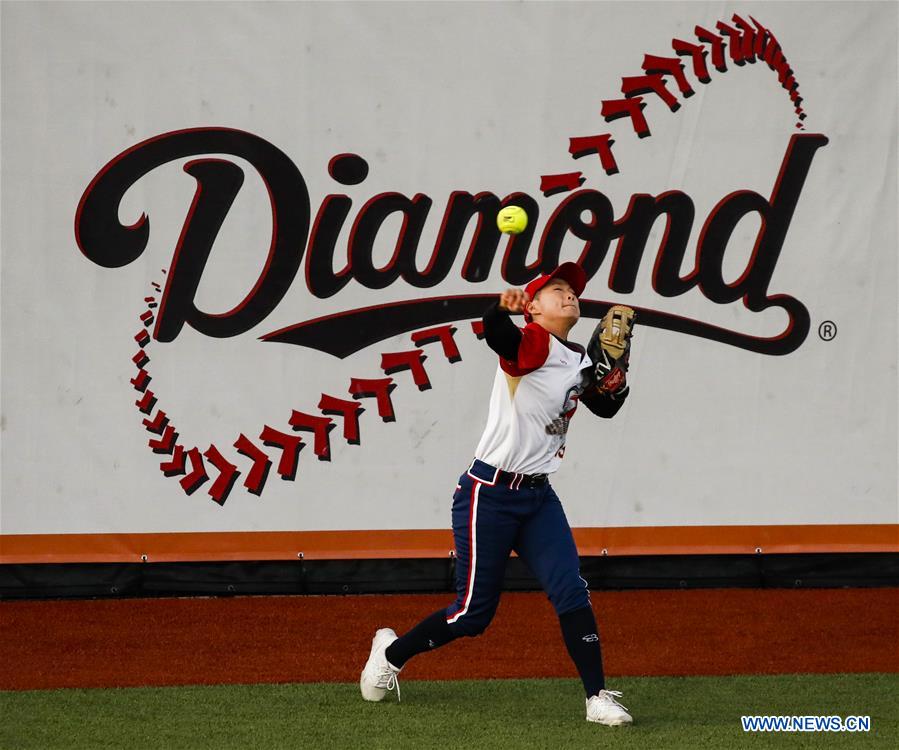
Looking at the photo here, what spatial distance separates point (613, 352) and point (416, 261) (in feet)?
9.11

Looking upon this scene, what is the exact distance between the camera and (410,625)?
653 centimetres

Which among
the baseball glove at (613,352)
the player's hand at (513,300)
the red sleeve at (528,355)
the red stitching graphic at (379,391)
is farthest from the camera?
the red stitching graphic at (379,391)

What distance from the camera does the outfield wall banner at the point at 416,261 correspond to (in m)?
7.09

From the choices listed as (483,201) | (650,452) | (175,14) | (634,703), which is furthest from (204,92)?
(634,703)

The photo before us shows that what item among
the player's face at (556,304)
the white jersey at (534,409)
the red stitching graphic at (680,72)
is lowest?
the white jersey at (534,409)

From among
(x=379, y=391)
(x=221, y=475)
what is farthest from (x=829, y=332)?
(x=221, y=475)

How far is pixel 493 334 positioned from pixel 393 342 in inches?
119

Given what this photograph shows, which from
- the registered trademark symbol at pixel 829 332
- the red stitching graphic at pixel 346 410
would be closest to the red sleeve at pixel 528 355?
the red stitching graphic at pixel 346 410

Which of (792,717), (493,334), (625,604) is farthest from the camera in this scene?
(625,604)

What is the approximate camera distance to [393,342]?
7207 millimetres

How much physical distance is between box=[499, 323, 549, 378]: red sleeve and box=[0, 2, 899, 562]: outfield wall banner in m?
2.79

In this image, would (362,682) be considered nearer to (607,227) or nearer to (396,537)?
(396,537)

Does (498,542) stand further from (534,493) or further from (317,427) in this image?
(317,427)

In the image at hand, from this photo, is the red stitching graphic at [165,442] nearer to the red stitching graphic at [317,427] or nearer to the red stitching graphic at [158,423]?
the red stitching graphic at [158,423]
